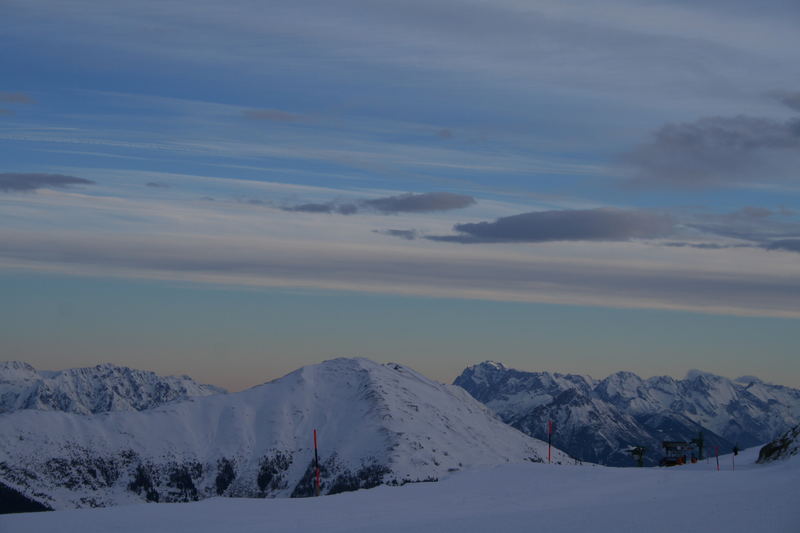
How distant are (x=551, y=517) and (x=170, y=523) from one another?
580 inches

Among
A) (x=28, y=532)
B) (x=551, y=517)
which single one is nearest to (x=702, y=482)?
(x=551, y=517)

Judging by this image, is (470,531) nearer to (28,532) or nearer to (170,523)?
(170,523)

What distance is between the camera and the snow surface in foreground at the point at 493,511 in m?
27.7

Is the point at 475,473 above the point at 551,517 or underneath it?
underneath

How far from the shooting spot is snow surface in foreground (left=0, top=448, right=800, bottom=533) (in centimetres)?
2766

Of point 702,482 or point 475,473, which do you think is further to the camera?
point 475,473

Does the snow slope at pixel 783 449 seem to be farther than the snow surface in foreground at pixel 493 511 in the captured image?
Yes

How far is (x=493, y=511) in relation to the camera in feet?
107

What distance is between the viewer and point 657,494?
37.5m

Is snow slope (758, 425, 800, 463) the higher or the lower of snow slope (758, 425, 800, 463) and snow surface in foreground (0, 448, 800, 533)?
the lower

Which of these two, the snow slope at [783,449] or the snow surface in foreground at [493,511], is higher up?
the snow surface in foreground at [493,511]

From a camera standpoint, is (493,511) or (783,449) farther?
(783,449)

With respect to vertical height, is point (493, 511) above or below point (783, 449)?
above

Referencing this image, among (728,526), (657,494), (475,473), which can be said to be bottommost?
(475,473)
